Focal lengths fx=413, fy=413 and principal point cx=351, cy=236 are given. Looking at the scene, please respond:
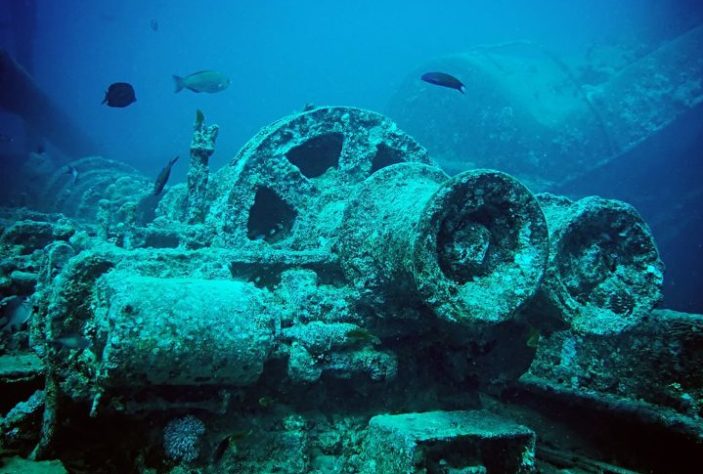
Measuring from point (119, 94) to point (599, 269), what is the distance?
6949mm

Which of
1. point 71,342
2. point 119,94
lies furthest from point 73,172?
point 71,342

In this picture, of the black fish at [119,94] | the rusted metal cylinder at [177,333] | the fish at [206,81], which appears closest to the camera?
the rusted metal cylinder at [177,333]

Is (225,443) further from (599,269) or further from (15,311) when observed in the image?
(599,269)

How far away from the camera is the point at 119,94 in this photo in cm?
644

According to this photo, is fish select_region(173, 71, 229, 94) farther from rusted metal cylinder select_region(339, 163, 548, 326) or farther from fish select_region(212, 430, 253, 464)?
fish select_region(212, 430, 253, 464)

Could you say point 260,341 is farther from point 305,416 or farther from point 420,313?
point 420,313

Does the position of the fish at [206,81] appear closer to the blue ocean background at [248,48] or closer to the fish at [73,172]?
the fish at [73,172]

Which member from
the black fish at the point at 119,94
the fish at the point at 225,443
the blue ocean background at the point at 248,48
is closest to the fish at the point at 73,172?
the black fish at the point at 119,94

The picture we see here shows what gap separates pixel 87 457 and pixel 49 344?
73 cm

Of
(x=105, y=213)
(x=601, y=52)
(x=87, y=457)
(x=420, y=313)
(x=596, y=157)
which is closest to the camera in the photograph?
(x=87, y=457)

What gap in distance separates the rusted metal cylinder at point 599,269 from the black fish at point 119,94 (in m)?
6.28

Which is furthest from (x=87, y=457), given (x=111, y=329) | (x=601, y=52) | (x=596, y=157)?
(x=601, y=52)

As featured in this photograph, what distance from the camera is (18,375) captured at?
3336mm

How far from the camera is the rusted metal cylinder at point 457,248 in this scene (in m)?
2.77
